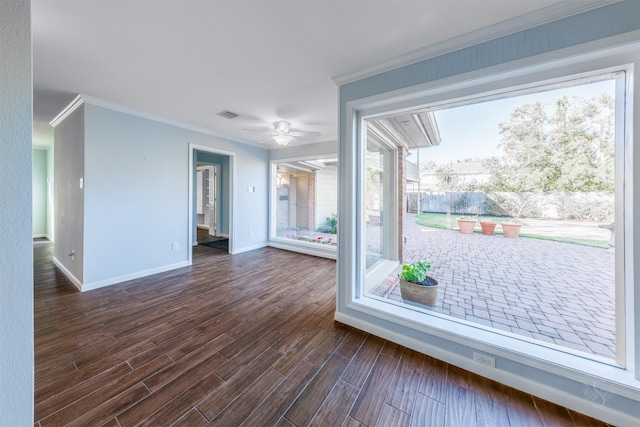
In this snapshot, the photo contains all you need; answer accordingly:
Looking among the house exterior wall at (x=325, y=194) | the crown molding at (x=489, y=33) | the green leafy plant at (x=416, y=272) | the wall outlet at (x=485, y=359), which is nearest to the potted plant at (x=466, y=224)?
the green leafy plant at (x=416, y=272)

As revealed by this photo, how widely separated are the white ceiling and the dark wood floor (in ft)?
7.87

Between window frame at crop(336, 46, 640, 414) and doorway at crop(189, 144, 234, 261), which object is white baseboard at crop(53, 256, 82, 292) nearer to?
doorway at crop(189, 144, 234, 261)

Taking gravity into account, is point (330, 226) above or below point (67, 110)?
below

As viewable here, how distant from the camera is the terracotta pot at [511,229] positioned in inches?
74.1

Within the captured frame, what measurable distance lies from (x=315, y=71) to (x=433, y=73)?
1.03 m

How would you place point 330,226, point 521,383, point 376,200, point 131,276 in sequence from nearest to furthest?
1. point 521,383
2. point 376,200
3. point 131,276
4. point 330,226

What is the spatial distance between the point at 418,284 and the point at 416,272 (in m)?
0.13

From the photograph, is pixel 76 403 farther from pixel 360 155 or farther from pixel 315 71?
pixel 315 71

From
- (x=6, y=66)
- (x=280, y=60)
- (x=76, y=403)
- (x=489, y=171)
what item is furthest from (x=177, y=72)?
(x=489, y=171)

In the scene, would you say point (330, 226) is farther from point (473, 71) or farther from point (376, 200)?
point (473, 71)

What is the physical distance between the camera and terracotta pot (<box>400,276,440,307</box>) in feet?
7.36

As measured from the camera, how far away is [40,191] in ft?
20.4

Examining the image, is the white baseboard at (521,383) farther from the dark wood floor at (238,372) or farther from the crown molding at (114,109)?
the crown molding at (114,109)

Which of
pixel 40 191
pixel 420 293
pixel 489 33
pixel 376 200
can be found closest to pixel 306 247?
pixel 376 200
